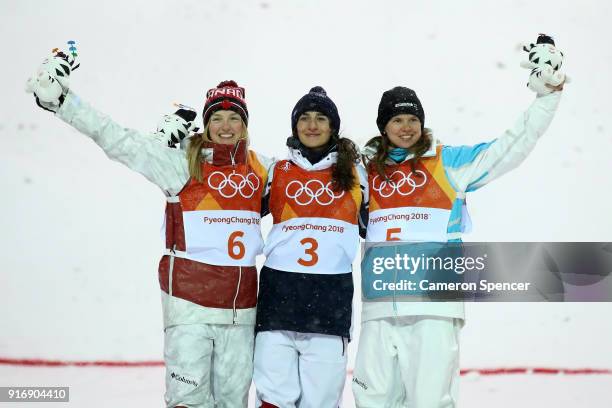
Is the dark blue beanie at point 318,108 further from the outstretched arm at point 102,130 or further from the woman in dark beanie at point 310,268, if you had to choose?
the outstretched arm at point 102,130

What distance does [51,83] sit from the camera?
217cm

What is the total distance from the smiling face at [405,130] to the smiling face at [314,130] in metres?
0.21

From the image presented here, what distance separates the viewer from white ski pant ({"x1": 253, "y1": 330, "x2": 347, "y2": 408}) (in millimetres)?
2219

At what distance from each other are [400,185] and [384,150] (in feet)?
0.45

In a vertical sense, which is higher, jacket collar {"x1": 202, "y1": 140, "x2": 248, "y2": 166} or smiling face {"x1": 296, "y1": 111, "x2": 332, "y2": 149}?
smiling face {"x1": 296, "y1": 111, "x2": 332, "y2": 149}

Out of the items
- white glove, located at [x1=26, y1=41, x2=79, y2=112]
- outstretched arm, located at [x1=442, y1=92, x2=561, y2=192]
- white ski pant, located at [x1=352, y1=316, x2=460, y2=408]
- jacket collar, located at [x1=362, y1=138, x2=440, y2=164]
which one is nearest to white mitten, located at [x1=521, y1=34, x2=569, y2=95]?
outstretched arm, located at [x1=442, y1=92, x2=561, y2=192]

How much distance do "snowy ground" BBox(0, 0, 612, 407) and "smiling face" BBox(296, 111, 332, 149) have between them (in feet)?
4.19

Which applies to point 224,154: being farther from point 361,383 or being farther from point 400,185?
point 361,383

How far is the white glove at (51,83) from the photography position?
2166mm

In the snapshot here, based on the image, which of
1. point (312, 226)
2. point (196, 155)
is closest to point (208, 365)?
point (312, 226)

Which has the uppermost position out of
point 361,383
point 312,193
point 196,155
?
point 196,155

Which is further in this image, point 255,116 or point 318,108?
point 255,116

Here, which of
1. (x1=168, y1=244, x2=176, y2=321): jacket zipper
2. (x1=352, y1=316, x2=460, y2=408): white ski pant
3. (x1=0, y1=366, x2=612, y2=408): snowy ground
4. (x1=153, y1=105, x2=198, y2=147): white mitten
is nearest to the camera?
(x1=352, y1=316, x2=460, y2=408): white ski pant

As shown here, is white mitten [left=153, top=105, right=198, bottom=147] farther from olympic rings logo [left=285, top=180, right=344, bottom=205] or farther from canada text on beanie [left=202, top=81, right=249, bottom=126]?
olympic rings logo [left=285, top=180, right=344, bottom=205]
